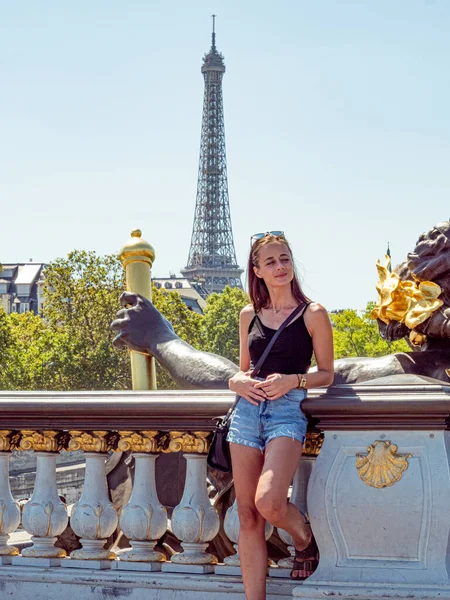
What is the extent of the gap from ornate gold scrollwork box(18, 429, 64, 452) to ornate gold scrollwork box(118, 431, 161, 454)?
34 centimetres

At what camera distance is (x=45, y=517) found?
18.4 feet

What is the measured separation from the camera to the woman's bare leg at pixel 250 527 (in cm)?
500

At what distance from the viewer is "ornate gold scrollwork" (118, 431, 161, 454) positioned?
217 inches

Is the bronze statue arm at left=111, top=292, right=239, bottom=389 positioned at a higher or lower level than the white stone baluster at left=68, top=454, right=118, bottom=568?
higher

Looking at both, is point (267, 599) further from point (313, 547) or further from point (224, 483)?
point (224, 483)

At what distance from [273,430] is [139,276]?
9.46 ft

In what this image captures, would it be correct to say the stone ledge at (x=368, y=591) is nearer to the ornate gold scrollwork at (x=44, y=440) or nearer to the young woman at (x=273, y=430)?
the young woman at (x=273, y=430)

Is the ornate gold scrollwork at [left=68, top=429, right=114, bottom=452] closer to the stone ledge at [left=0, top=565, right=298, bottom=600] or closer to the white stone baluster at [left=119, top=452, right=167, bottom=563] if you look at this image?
the white stone baluster at [left=119, top=452, right=167, bottom=563]

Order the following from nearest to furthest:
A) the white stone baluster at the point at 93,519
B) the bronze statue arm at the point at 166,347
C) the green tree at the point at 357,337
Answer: the white stone baluster at the point at 93,519 → the bronze statue arm at the point at 166,347 → the green tree at the point at 357,337

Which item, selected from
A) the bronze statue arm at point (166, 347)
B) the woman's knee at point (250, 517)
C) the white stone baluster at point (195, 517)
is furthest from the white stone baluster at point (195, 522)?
the bronze statue arm at point (166, 347)

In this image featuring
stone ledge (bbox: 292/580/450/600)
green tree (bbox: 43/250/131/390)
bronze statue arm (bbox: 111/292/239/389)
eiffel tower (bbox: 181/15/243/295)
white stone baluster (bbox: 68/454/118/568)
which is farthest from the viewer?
eiffel tower (bbox: 181/15/243/295)

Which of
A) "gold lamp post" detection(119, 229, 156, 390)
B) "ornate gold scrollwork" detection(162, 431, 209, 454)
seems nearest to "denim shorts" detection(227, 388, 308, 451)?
"ornate gold scrollwork" detection(162, 431, 209, 454)

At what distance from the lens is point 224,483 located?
612 centimetres

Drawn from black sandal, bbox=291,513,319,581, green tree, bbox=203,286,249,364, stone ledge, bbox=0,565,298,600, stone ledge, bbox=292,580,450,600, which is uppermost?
green tree, bbox=203,286,249,364
